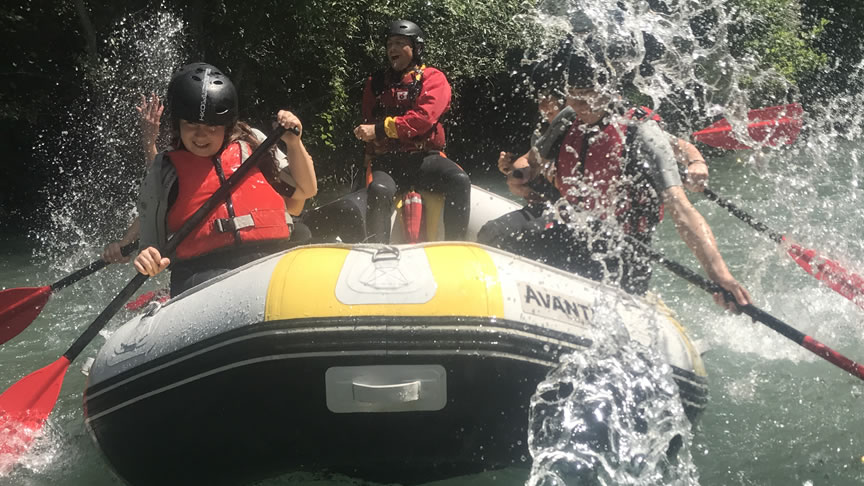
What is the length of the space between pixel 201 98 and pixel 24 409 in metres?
1.40

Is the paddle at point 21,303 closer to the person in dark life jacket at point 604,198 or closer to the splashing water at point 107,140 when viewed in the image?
the person in dark life jacket at point 604,198

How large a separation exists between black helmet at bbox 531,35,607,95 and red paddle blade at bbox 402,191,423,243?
95 cm

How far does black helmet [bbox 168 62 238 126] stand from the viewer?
3039 mm

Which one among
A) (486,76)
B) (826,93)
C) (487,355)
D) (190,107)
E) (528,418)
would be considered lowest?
(826,93)

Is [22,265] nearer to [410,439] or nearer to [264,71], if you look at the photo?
[264,71]

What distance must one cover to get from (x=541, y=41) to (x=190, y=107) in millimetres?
7458

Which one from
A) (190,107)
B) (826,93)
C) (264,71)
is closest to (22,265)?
(264,71)

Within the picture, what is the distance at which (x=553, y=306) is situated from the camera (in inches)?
105

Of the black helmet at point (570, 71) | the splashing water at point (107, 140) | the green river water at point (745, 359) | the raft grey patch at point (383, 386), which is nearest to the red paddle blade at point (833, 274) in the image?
the green river water at point (745, 359)

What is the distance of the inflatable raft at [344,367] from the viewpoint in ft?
8.23

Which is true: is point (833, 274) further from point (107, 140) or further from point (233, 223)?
point (107, 140)

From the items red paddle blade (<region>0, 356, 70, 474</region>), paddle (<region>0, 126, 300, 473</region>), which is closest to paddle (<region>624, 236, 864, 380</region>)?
paddle (<region>0, 126, 300, 473</region>)

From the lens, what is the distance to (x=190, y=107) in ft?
10.0

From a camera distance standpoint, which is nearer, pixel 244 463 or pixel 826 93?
pixel 244 463
